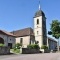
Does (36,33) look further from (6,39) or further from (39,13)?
(6,39)

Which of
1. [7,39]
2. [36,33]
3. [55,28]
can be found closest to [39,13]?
[36,33]

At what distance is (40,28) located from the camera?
226ft

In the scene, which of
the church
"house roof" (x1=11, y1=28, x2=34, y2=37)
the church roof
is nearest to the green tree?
the church

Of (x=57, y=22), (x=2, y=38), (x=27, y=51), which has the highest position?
(x=57, y=22)

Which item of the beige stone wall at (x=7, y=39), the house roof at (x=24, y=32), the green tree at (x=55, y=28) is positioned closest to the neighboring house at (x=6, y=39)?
the beige stone wall at (x=7, y=39)

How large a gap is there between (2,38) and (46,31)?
23.6 meters

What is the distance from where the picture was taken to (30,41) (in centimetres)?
6694

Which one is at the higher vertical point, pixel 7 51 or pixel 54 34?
pixel 54 34

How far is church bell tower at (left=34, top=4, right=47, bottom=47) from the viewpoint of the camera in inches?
2669

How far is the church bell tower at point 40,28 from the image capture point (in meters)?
67.8

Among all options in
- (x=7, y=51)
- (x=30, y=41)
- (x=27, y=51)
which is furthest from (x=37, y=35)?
(x=7, y=51)

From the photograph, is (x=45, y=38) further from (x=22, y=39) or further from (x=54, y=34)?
(x=22, y=39)

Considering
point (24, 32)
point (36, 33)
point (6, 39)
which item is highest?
point (24, 32)

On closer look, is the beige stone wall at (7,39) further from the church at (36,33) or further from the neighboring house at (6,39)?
the church at (36,33)
